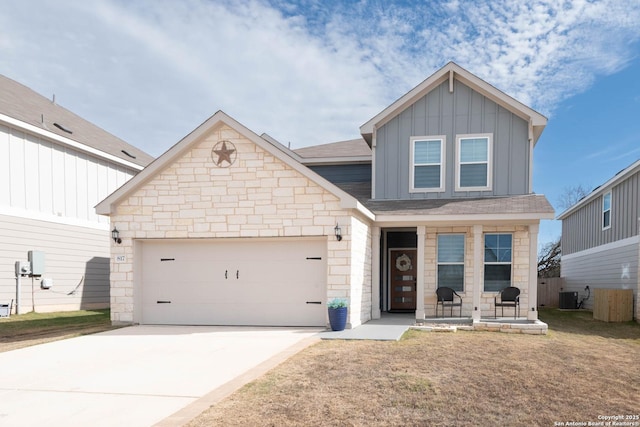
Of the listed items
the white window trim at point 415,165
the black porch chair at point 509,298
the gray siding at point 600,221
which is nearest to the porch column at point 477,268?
the black porch chair at point 509,298

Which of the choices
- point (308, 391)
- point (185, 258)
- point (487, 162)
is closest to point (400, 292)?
point (487, 162)

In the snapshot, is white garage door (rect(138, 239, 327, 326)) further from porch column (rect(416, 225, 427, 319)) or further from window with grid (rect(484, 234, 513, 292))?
window with grid (rect(484, 234, 513, 292))

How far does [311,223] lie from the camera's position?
10.7 metres

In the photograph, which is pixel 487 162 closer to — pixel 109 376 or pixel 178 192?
pixel 178 192

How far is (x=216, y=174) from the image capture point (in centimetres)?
1109

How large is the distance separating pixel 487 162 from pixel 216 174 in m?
7.43

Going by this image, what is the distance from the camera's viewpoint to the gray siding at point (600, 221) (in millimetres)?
14380

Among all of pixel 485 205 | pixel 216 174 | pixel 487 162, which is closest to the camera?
pixel 216 174

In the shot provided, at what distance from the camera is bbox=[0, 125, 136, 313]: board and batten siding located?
13461 millimetres

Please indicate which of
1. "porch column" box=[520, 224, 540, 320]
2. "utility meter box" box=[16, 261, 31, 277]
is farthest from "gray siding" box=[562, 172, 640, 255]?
"utility meter box" box=[16, 261, 31, 277]

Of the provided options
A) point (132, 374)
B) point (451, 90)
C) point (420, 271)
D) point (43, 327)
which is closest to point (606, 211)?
point (451, 90)

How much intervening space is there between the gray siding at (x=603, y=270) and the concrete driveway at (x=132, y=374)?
10795 mm

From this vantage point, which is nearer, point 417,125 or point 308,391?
point 308,391

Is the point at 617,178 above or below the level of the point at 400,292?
above
